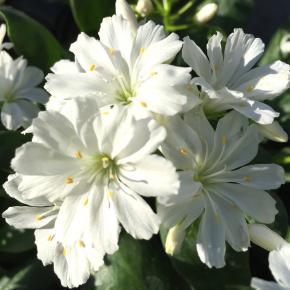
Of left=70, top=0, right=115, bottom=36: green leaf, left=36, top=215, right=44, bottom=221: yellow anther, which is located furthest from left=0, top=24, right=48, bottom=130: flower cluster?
left=36, top=215, right=44, bottom=221: yellow anther

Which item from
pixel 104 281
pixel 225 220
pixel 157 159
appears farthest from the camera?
pixel 104 281

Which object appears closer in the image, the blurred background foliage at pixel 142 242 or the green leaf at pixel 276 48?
the blurred background foliage at pixel 142 242

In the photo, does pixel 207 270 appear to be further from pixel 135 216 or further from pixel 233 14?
pixel 233 14

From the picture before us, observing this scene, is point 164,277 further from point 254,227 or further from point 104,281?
point 254,227

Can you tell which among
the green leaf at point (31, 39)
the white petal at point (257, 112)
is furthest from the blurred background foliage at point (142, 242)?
the white petal at point (257, 112)

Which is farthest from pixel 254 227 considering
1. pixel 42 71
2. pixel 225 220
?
pixel 42 71

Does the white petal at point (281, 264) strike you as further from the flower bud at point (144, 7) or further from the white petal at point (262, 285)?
the flower bud at point (144, 7)
